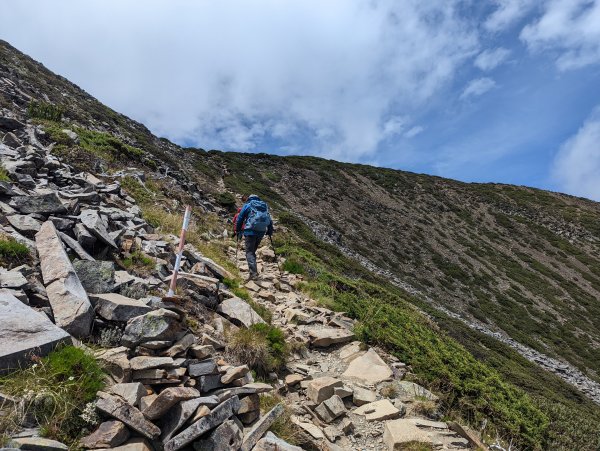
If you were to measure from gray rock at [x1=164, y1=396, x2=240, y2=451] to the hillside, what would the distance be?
13.6 feet

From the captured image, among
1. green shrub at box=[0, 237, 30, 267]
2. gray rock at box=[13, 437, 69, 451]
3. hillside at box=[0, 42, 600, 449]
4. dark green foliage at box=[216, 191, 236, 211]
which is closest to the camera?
gray rock at box=[13, 437, 69, 451]

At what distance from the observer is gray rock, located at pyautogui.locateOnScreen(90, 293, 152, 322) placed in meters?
5.14

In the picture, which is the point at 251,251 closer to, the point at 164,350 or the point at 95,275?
the point at 95,275

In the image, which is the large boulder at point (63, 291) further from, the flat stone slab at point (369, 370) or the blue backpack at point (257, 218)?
the blue backpack at point (257, 218)

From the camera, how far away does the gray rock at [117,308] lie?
5141 mm

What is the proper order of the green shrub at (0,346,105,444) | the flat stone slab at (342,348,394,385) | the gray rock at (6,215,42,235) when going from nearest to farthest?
the green shrub at (0,346,105,444) → the gray rock at (6,215,42,235) → the flat stone slab at (342,348,394,385)

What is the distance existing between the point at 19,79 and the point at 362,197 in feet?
126

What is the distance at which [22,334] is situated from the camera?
4109 mm

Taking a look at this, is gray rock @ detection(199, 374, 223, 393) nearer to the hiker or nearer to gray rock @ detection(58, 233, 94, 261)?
gray rock @ detection(58, 233, 94, 261)

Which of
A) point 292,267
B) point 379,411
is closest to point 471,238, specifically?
point 292,267

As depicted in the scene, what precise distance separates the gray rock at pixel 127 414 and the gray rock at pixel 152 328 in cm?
105

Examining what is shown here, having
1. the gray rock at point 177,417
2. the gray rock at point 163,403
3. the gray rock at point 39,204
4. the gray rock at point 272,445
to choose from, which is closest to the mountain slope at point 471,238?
the gray rock at point 39,204

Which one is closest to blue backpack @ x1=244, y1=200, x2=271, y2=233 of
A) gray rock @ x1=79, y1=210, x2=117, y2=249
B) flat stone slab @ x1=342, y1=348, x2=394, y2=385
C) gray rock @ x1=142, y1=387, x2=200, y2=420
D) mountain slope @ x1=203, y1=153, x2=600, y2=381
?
gray rock @ x1=79, y1=210, x2=117, y2=249

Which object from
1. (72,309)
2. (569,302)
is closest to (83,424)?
(72,309)
